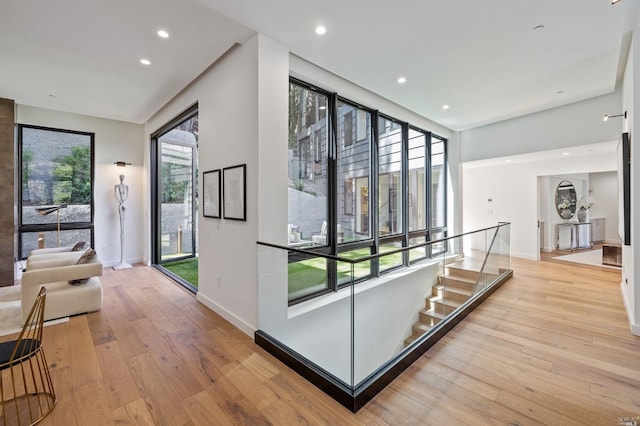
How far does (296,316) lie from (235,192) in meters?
1.62

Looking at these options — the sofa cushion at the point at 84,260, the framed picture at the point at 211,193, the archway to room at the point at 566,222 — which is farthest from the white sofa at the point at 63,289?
the archway to room at the point at 566,222

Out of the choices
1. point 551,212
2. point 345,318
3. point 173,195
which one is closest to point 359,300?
point 345,318

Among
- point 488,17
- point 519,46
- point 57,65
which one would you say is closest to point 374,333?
point 488,17

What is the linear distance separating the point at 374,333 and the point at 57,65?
5163mm

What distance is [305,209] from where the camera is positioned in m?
3.93

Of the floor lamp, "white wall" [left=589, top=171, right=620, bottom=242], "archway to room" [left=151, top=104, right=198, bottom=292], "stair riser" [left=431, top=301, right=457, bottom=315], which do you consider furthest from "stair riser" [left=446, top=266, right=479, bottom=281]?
"white wall" [left=589, top=171, right=620, bottom=242]

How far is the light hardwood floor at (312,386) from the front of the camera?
74.8 inches

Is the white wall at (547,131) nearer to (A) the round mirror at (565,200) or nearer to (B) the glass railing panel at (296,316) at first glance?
(A) the round mirror at (565,200)

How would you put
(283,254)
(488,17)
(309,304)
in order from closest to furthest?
(488,17) → (283,254) → (309,304)

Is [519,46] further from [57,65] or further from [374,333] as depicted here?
[57,65]

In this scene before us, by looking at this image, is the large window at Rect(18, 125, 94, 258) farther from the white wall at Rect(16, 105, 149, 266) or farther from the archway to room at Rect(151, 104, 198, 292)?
the archway to room at Rect(151, 104, 198, 292)

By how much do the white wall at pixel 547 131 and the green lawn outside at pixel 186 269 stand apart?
6611mm

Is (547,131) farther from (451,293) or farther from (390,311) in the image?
(390,311)

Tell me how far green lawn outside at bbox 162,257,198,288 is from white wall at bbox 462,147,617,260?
22.3 ft
